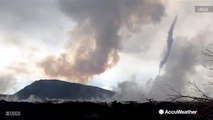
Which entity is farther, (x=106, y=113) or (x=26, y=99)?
(x=106, y=113)

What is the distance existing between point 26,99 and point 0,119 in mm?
2020

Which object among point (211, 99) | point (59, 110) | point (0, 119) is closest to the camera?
point (211, 99)

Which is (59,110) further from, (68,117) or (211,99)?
(211,99)

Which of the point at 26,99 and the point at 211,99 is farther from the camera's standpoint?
the point at 26,99

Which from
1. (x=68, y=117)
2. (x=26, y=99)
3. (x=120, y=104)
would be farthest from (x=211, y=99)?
(x=68, y=117)

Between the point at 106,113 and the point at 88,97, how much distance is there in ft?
7.00

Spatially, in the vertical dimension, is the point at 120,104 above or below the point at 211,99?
above

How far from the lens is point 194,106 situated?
7988 millimetres

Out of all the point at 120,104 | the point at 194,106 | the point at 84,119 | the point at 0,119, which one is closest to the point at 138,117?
the point at 120,104

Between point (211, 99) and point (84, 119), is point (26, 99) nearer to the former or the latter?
point (84, 119)

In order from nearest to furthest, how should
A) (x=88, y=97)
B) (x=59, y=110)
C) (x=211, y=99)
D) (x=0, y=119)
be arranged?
(x=211, y=99)
(x=0, y=119)
(x=88, y=97)
(x=59, y=110)

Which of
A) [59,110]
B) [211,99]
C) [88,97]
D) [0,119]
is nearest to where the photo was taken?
[211,99]

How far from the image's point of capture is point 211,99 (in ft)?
25.3

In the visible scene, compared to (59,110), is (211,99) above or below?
below
